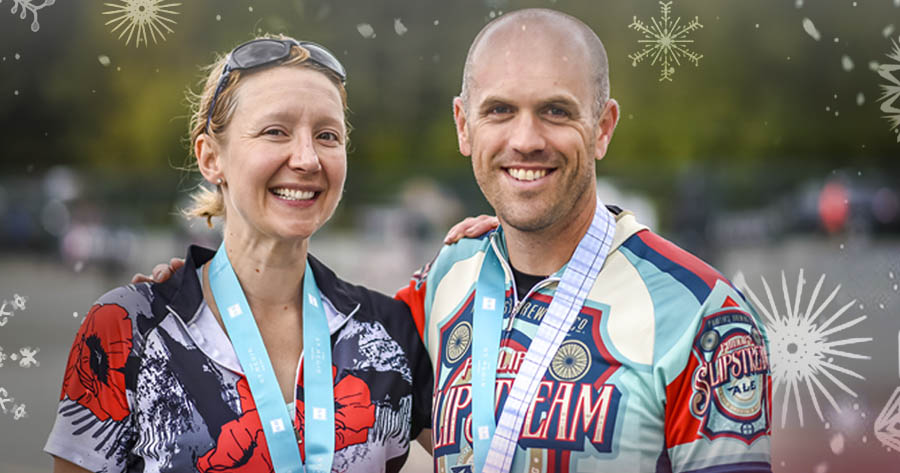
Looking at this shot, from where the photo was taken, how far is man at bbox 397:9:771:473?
245 centimetres

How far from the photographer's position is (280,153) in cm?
259

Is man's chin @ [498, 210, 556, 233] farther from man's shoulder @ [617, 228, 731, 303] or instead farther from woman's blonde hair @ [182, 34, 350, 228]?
woman's blonde hair @ [182, 34, 350, 228]

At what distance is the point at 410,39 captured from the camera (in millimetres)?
15320

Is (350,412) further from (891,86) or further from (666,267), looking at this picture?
(891,86)

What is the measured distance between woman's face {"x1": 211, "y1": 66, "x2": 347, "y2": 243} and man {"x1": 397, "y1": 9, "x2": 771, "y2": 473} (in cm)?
46

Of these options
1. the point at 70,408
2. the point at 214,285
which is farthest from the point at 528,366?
the point at 70,408

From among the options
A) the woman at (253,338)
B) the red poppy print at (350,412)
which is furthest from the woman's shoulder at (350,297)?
the red poppy print at (350,412)

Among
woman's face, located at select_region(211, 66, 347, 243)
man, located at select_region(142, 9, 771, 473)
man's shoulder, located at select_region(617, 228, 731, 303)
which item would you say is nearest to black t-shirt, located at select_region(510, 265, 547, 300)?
man, located at select_region(142, 9, 771, 473)

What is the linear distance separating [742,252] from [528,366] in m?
12.8

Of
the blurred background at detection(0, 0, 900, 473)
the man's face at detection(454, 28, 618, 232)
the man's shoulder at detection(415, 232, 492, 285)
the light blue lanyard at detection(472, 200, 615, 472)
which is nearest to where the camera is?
the light blue lanyard at detection(472, 200, 615, 472)

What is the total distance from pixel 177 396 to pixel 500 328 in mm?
910

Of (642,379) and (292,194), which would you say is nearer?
(642,379)

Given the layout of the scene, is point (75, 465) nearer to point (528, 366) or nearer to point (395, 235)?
point (528, 366)

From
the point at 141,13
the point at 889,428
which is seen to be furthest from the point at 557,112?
the point at 889,428
